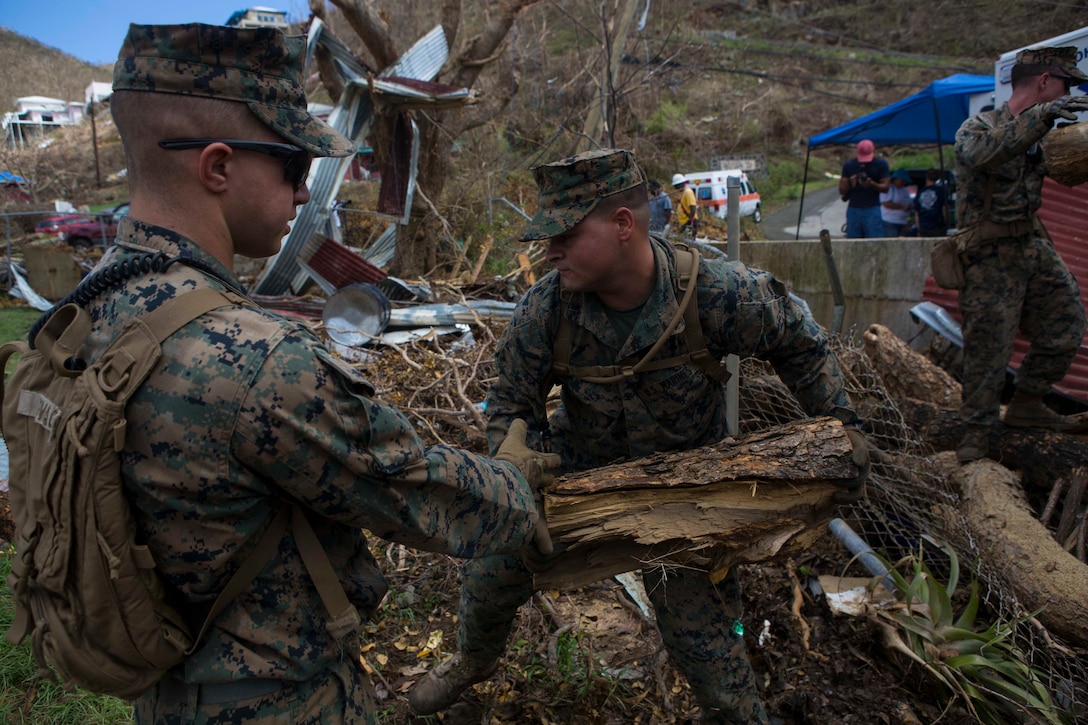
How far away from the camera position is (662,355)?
2.44 meters

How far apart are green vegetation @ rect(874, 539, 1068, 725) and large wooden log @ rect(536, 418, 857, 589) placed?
1139 millimetres

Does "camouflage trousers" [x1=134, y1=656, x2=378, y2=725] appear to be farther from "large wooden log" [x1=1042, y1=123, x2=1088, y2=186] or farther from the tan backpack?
"large wooden log" [x1=1042, y1=123, x2=1088, y2=186]

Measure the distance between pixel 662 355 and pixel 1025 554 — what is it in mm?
2313

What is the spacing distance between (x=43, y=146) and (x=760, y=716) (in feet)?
107

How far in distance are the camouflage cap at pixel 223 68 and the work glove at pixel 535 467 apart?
1.05 meters

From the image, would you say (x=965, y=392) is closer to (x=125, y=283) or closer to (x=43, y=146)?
(x=125, y=283)

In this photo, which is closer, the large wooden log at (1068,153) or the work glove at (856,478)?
the work glove at (856,478)

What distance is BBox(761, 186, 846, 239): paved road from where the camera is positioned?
16.1 meters

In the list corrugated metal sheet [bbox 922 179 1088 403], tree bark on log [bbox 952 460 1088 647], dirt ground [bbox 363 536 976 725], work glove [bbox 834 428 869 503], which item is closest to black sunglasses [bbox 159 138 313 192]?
work glove [bbox 834 428 869 503]

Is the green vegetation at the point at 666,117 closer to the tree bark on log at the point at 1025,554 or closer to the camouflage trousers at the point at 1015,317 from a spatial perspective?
the camouflage trousers at the point at 1015,317

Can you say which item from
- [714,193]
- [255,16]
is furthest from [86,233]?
[714,193]

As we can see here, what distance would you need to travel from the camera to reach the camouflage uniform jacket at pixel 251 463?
124 cm

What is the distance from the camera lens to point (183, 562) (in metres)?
1.29

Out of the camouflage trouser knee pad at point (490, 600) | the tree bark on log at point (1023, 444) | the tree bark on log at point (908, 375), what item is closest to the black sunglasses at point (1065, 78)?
the tree bark on log at point (908, 375)
